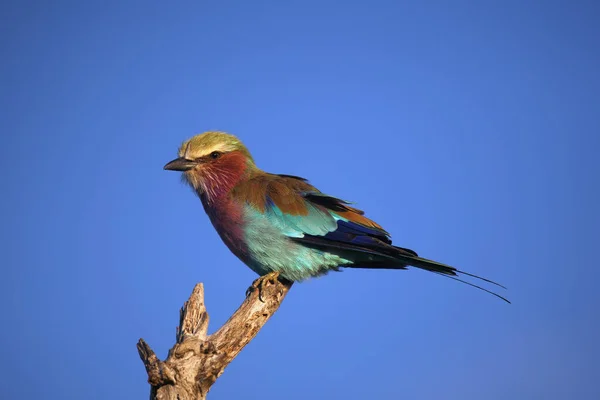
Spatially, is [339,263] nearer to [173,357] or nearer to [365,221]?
[365,221]

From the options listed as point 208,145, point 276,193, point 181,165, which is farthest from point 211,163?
point 276,193

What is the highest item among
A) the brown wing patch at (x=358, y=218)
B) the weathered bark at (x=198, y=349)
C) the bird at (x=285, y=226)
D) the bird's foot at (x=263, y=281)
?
the brown wing patch at (x=358, y=218)

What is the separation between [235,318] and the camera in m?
4.29

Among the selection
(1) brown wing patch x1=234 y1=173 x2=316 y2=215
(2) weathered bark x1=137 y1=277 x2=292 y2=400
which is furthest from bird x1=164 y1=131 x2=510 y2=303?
(2) weathered bark x1=137 y1=277 x2=292 y2=400

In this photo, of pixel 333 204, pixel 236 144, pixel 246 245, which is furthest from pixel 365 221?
pixel 236 144

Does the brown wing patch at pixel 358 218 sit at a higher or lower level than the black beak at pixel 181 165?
higher

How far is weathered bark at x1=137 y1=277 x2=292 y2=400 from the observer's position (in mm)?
3701

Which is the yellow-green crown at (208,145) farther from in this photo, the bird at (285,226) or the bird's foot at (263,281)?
the bird's foot at (263,281)

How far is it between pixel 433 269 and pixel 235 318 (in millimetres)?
1525

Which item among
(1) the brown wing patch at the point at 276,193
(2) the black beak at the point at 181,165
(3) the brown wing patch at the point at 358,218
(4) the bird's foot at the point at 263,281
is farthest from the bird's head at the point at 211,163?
(3) the brown wing patch at the point at 358,218

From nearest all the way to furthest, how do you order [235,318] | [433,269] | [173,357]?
[173,357] < [235,318] < [433,269]

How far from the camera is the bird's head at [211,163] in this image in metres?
5.08

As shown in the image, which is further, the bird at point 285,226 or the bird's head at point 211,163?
the bird's head at point 211,163

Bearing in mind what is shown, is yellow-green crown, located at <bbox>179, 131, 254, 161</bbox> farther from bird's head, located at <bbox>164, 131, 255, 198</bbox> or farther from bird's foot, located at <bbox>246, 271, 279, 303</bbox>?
bird's foot, located at <bbox>246, 271, 279, 303</bbox>
